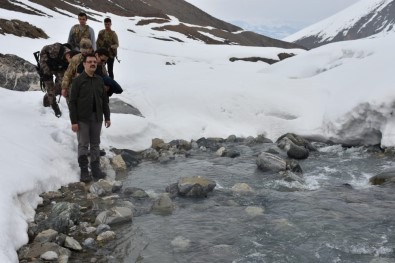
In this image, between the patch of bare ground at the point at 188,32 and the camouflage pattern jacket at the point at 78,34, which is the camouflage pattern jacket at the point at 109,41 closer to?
the camouflage pattern jacket at the point at 78,34

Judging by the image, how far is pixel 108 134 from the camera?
40.6 feet

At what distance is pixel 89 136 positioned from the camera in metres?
9.44

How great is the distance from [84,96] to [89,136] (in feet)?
3.37

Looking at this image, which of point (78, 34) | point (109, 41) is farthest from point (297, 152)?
point (78, 34)

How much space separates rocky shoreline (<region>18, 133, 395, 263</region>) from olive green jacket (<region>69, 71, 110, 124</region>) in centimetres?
157

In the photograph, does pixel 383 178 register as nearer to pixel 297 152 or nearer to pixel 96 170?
pixel 297 152

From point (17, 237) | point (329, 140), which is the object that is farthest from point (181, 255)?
point (329, 140)

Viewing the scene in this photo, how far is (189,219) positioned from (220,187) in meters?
2.09

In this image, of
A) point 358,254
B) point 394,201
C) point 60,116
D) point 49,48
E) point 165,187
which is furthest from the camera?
point 60,116

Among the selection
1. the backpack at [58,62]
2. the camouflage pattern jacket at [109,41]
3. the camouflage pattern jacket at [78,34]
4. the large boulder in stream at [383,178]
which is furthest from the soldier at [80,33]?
the large boulder in stream at [383,178]

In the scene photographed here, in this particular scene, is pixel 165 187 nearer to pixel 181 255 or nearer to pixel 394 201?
pixel 181 255

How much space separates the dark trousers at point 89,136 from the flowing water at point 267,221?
3.89ft

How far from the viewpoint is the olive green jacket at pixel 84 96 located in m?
8.86

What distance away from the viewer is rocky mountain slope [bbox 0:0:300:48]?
6784 cm
